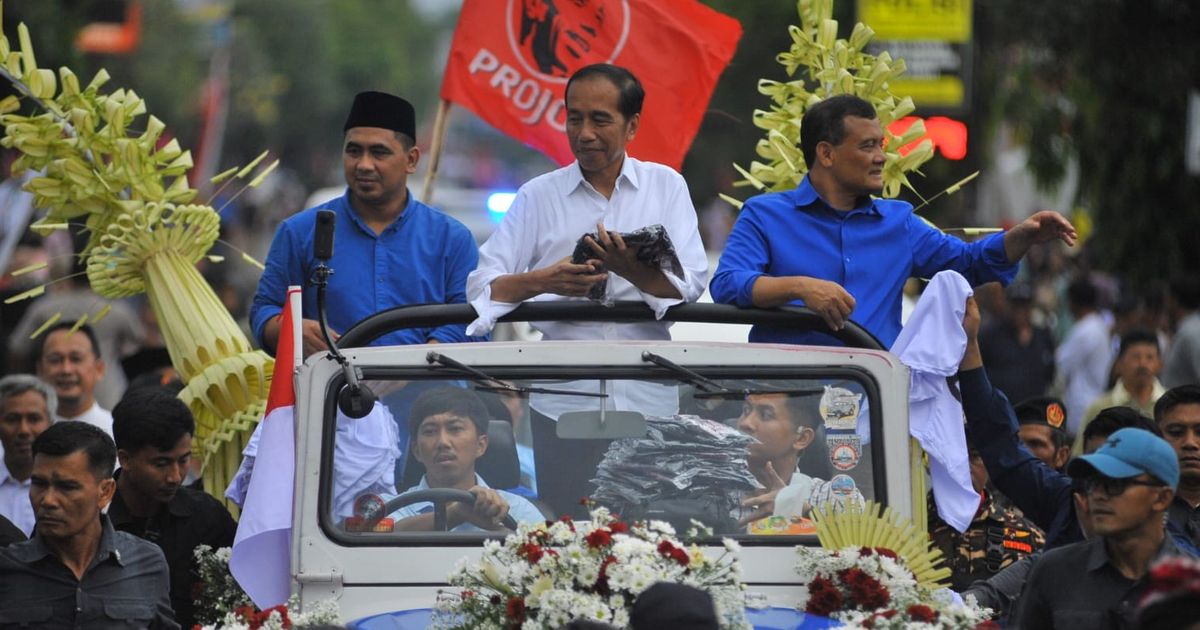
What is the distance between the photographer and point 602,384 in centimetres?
575

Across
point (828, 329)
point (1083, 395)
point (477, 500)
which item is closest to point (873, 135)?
point (828, 329)

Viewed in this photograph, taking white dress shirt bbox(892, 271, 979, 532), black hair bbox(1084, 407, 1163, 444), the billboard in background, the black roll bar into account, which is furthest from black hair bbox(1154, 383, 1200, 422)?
the billboard in background

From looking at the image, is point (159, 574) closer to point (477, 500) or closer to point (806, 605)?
point (477, 500)

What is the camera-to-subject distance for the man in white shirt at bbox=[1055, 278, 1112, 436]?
1454 cm

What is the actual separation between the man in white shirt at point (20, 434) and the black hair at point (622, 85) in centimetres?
315

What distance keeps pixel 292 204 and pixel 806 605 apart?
42.0 m

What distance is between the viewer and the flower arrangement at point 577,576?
5.02 m

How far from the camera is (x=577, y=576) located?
509 centimetres

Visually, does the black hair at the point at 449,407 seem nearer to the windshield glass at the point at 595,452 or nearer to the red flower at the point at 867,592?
the windshield glass at the point at 595,452

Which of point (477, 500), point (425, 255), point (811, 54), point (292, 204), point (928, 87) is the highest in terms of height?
point (292, 204)

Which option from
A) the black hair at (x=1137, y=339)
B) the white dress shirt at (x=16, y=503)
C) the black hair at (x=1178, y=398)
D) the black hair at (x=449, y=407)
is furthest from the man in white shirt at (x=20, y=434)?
the black hair at (x=1137, y=339)

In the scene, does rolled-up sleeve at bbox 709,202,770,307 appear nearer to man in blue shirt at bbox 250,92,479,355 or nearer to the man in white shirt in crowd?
the man in white shirt in crowd

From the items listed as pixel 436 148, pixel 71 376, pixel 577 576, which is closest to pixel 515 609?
pixel 577 576

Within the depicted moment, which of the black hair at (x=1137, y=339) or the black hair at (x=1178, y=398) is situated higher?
the black hair at (x=1137, y=339)
